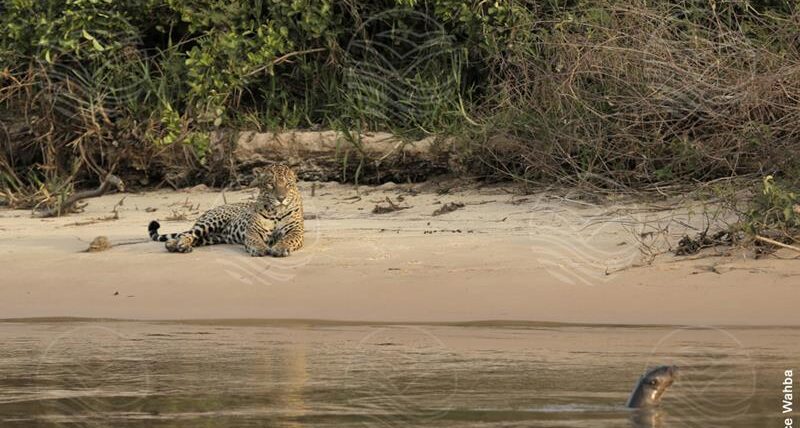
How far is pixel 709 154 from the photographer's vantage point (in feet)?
32.6

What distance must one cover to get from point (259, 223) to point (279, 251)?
0.60 m

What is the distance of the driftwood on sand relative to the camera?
1170 cm

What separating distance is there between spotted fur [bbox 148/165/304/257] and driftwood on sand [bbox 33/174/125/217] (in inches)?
65.7

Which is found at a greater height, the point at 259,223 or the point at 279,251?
the point at 259,223

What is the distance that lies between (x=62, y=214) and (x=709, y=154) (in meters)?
5.07

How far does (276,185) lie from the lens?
10484 mm

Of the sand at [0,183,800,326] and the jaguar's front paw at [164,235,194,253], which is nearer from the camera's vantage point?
the sand at [0,183,800,326]

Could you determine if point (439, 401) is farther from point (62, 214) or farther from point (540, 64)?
point (62, 214)

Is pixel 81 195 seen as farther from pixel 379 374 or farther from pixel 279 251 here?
pixel 379 374

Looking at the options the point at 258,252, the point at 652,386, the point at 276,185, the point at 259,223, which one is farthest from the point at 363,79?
the point at 652,386

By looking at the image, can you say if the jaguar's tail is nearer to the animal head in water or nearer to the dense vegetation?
the dense vegetation

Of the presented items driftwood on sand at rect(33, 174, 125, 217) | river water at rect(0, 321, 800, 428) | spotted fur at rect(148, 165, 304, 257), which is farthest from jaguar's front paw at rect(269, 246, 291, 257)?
driftwood on sand at rect(33, 174, 125, 217)

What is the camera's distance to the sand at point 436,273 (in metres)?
8.33

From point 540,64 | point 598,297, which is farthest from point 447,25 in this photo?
point 598,297
